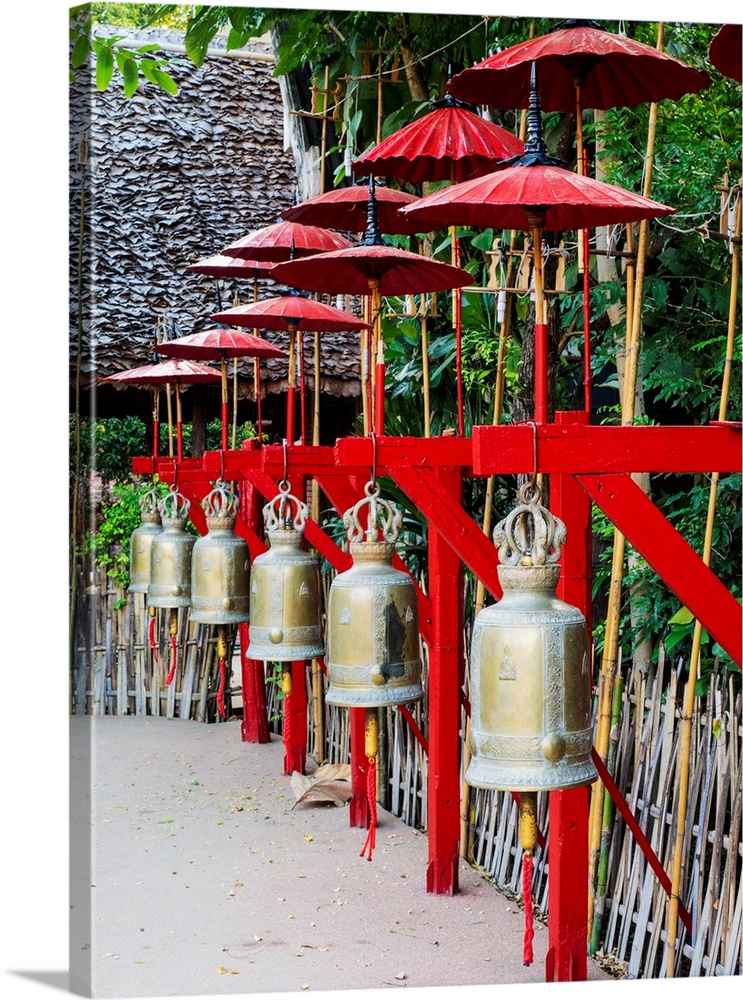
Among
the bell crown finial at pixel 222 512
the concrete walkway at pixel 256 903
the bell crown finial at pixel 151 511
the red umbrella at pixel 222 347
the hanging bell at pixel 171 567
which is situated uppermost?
the red umbrella at pixel 222 347

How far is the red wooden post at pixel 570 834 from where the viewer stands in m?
2.63

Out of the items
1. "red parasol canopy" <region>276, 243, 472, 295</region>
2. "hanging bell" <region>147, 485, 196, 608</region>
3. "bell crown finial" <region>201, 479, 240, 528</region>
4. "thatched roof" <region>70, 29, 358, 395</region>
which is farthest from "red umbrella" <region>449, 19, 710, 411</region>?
"thatched roof" <region>70, 29, 358, 395</region>

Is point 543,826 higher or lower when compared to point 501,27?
lower

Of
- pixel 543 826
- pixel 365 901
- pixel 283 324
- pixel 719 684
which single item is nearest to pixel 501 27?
pixel 283 324

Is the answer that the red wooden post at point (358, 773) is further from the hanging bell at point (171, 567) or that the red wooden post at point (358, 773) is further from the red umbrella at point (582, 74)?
the red umbrella at point (582, 74)

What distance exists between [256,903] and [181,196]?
517 centimetres

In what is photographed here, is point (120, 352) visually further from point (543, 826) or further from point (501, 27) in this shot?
point (543, 826)

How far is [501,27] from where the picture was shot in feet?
15.2

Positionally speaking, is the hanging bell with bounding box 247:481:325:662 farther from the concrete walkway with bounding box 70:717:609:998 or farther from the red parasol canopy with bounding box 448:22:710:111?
the red parasol canopy with bounding box 448:22:710:111

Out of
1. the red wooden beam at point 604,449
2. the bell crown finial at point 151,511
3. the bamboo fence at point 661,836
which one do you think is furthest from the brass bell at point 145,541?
the red wooden beam at point 604,449

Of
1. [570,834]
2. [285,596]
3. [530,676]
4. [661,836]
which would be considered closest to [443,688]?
[285,596]

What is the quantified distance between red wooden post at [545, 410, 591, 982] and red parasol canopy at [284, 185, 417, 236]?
141 centimetres

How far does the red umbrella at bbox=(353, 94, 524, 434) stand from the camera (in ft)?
10.9

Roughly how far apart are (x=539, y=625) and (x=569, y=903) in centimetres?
99
